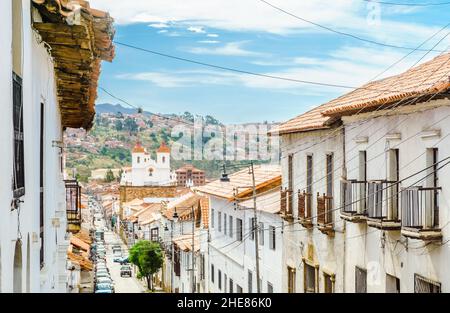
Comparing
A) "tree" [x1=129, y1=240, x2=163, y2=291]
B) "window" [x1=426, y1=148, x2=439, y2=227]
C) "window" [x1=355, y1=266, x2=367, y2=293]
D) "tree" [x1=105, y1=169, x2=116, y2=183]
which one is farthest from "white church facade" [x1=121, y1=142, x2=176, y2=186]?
"tree" [x1=129, y1=240, x2=163, y2=291]

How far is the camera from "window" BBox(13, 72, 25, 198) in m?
4.61

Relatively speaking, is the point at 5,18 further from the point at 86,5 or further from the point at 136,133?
the point at 136,133

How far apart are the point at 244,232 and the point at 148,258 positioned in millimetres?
12178

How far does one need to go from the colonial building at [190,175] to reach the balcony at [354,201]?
408cm

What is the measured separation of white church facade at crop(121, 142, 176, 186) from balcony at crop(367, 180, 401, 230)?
12.3 ft

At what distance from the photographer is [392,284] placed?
10.4 meters

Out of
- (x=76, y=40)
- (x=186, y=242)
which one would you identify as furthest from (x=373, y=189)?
→ (x=186, y=242)

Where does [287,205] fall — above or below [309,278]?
above

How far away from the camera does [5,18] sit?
4.33m

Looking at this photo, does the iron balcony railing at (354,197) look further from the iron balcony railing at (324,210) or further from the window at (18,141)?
the window at (18,141)

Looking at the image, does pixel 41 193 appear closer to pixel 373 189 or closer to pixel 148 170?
pixel 373 189
